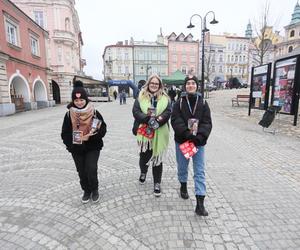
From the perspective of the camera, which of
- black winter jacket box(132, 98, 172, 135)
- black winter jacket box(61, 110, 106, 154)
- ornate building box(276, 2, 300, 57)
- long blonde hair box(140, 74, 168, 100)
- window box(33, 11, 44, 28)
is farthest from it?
ornate building box(276, 2, 300, 57)

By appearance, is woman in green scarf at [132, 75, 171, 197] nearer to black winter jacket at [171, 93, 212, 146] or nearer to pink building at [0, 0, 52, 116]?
black winter jacket at [171, 93, 212, 146]

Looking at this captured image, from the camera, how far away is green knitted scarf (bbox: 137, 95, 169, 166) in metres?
3.40

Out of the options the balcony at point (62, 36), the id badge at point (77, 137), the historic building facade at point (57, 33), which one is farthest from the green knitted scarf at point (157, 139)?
the balcony at point (62, 36)

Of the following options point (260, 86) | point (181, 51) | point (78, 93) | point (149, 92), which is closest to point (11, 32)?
point (260, 86)

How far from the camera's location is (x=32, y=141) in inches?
286

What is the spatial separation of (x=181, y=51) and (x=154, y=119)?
201 ft

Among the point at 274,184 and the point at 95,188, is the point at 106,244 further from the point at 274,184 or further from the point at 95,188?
the point at 274,184

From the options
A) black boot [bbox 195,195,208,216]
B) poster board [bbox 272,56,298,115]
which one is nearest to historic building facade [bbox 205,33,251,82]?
poster board [bbox 272,56,298,115]

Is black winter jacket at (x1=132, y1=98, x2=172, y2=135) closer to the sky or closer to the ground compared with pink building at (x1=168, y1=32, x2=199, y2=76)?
closer to the ground

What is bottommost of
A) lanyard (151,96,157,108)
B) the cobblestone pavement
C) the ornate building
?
the cobblestone pavement

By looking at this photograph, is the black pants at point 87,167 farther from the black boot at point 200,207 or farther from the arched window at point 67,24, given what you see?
the arched window at point 67,24

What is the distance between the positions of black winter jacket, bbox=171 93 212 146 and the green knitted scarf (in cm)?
35

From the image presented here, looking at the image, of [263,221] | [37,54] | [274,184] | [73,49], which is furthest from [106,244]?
[73,49]

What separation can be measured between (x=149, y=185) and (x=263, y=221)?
1802 mm
